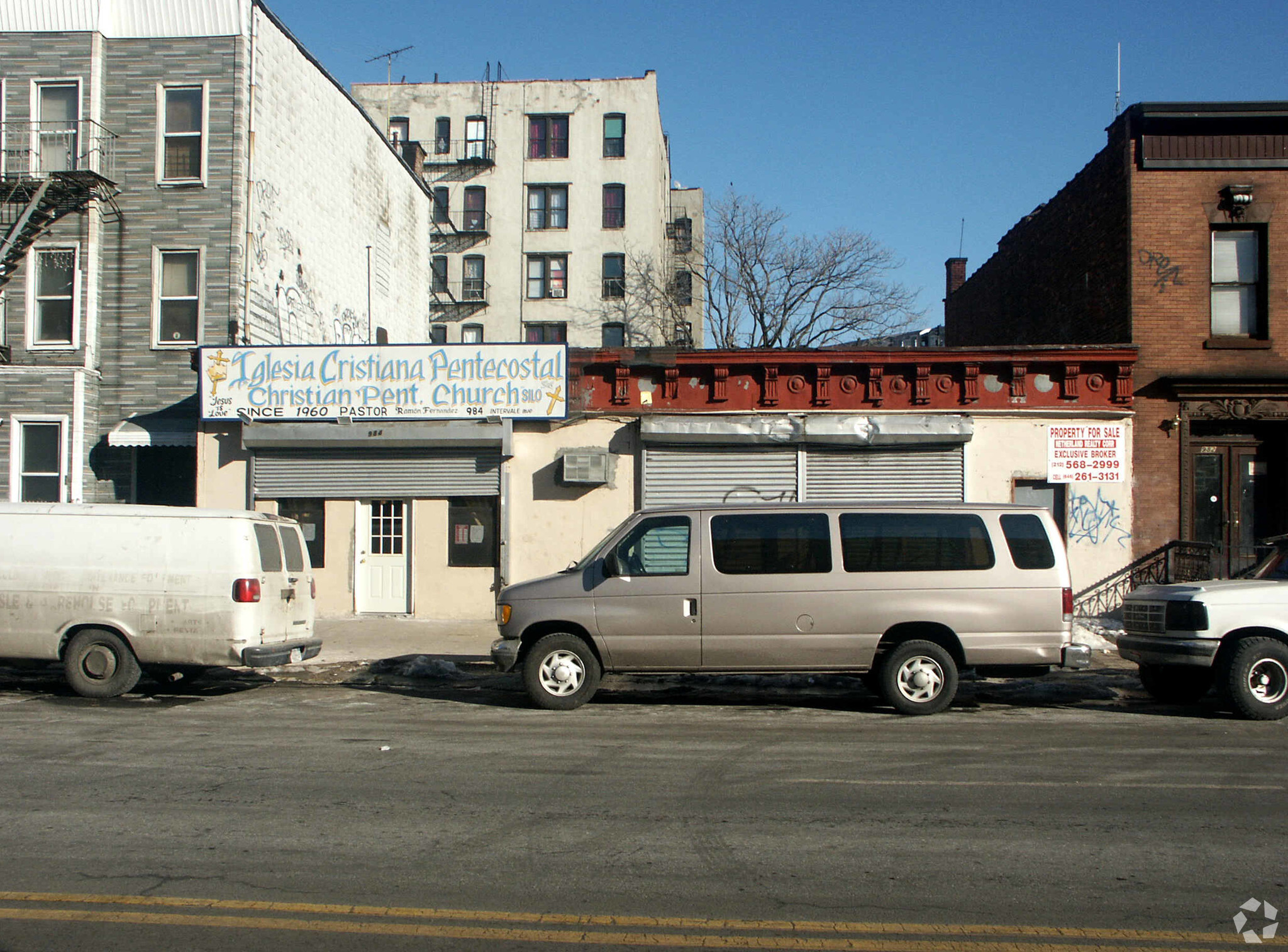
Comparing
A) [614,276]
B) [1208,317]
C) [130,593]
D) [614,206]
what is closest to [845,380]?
[1208,317]

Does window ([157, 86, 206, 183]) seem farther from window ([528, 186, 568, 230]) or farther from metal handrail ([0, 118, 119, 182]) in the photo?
window ([528, 186, 568, 230])

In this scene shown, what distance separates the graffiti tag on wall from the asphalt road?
363 inches

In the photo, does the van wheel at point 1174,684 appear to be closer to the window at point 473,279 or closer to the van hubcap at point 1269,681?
the van hubcap at point 1269,681

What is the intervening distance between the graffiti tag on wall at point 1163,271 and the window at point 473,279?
33223 millimetres

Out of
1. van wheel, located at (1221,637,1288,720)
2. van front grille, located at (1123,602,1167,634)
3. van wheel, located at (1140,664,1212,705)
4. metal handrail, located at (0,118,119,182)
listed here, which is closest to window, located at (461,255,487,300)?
metal handrail, located at (0,118,119,182)

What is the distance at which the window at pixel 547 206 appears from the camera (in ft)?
152

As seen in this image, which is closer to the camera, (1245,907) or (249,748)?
(1245,907)

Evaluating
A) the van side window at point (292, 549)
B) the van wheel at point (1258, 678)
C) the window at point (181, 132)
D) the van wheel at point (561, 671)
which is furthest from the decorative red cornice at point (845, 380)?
the window at point (181, 132)

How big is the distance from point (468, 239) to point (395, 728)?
39521mm

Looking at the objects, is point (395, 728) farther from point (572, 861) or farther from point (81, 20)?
point (81, 20)

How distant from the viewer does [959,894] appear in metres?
→ 5.14

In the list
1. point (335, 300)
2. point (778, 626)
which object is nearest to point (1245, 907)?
point (778, 626)

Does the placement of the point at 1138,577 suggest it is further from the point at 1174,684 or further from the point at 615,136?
the point at 615,136

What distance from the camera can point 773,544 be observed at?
34.0ft
